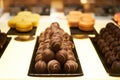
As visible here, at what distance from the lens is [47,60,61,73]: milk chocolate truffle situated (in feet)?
3.50

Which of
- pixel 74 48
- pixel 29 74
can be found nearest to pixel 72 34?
pixel 74 48

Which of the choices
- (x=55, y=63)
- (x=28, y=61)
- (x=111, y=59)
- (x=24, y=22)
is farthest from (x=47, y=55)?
(x=24, y=22)

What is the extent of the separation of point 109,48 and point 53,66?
0.35 meters

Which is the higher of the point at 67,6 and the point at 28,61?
the point at 67,6

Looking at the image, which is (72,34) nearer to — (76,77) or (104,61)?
(104,61)

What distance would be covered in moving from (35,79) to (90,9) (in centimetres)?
156

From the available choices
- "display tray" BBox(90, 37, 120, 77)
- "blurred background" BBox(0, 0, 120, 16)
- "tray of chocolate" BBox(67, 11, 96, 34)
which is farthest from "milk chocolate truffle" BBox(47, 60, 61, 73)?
"blurred background" BBox(0, 0, 120, 16)

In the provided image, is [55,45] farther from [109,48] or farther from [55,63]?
[109,48]

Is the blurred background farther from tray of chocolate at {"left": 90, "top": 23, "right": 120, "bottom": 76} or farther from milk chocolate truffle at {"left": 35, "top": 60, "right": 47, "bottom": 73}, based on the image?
milk chocolate truffle at {"left": 35, "top": 60, "right": 47, "bottom": 73}

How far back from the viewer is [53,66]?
1065 millimetres

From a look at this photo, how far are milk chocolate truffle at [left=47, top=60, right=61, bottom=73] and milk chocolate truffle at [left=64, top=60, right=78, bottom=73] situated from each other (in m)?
0.03

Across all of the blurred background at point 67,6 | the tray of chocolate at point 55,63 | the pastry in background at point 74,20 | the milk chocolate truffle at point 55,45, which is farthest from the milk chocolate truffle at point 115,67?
the blurred background at point 67,6

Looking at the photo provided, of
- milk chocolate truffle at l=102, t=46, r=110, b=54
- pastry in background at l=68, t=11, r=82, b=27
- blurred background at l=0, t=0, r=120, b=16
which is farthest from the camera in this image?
blurred background at l=0, t=0, r=120, b=16

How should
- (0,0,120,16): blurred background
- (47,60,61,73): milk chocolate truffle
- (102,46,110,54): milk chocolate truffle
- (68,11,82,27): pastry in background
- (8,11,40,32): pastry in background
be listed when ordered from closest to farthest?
(47,60,61,73): milk chocolate truffle → (102,46,110,54): milk chocolate truffle → (8,11,40,32): pastry in background → (68,11,82,27): pastry in background → (0,0,120,16): blurred background
